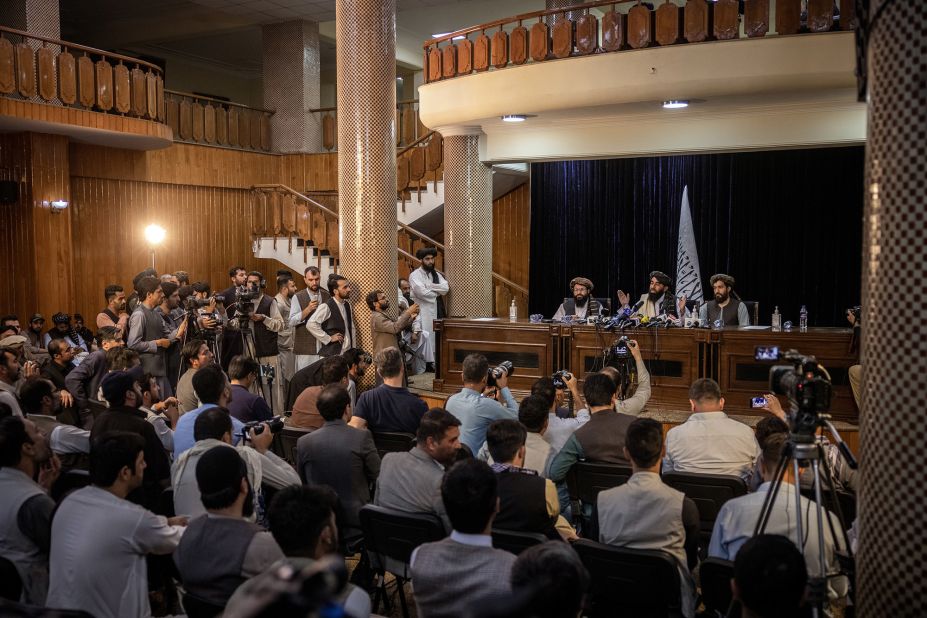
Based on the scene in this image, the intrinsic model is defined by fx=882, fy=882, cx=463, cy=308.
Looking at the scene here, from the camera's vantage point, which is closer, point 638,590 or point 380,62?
point 638,590

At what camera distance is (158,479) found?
4.52 m

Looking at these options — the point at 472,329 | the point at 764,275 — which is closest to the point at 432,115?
the point at 472,329

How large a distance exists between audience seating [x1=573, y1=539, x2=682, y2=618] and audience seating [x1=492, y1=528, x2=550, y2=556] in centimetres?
17

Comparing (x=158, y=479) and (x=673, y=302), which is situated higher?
(x=673, y=302)

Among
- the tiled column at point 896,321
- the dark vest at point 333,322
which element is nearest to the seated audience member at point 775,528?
the tiled column at point 896,321

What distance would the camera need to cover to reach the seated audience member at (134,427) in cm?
444

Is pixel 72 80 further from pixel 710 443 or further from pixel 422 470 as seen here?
pixel 710 443

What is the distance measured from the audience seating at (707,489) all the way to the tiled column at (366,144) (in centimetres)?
582

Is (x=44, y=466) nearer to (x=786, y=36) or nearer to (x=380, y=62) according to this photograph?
(x=380, y=62)

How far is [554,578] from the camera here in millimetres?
2146

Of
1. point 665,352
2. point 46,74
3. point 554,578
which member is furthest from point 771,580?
point 46,74

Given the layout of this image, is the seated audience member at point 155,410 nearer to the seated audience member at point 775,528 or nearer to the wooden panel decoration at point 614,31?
the seated audience member at point 775,528

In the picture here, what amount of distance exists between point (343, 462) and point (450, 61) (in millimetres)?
7432

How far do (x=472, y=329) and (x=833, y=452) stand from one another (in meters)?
5.39
